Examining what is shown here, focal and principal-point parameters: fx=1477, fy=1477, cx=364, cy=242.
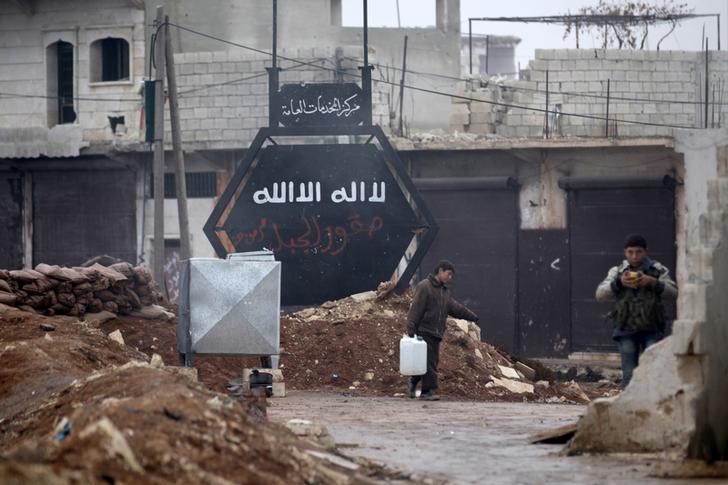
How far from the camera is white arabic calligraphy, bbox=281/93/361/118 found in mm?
22941

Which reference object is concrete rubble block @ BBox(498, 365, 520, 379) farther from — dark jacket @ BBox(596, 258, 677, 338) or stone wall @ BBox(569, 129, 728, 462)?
stone wall @ BBox(569, 129, 728, 462)

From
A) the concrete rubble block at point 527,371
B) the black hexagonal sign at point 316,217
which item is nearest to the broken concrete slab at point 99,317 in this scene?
the black hexagonal sign at point 316,217

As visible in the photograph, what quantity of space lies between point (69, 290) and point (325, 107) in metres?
5.76

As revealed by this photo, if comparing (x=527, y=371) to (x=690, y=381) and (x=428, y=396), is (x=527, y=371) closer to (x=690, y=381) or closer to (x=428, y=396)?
(x=428, y=396)

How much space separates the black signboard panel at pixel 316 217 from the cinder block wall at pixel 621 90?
9.72 metres

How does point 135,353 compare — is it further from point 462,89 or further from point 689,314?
point 462,89

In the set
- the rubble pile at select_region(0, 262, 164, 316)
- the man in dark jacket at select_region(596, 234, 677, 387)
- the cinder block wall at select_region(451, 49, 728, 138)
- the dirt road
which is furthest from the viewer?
the cinder block wall at select_region(451, 49, 728, 138)

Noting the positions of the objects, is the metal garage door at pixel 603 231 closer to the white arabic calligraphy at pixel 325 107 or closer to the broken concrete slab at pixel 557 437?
the white arabic calligraphy at pixel 325 107

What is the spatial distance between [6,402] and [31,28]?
2534 cm

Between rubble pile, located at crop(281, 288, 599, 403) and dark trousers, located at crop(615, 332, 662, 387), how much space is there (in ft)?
15.6

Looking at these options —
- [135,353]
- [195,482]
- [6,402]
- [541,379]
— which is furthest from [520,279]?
[195,482]

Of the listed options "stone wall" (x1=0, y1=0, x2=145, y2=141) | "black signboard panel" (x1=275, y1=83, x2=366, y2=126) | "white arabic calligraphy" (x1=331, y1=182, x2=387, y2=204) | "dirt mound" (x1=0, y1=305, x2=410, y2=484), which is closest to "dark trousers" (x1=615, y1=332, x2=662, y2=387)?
"dirt mound" (x1=0, y1=305, x2=410, y2=484)

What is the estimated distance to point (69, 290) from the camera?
1906 cm

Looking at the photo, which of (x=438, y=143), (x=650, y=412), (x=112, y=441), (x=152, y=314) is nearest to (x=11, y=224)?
(x=438, y=143)
